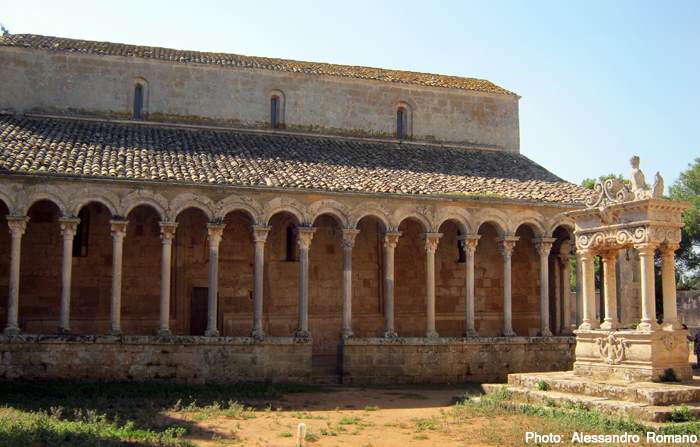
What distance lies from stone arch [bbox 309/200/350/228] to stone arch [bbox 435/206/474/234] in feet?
9.56

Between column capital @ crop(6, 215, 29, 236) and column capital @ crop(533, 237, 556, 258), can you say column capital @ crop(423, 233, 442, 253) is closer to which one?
column capital @ crop(533, 237, 556, 258)

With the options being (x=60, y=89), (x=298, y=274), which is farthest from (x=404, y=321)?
(x=60, y=89)

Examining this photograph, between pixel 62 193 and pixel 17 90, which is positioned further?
pixel 17 90

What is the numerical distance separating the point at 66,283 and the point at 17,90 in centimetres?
852

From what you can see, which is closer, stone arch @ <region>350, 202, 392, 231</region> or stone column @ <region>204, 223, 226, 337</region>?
stone column @ <region>204, 223, 226, 337</region>

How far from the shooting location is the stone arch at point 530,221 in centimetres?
2416

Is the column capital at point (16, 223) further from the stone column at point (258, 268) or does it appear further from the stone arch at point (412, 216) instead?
the stone arch at point (412, 216)

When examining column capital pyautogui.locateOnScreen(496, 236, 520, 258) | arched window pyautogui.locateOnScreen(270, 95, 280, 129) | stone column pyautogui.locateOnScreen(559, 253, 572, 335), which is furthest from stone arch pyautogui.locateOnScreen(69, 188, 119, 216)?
stone column pyautogui.locateOnScreen(559, 253, 572, 335)

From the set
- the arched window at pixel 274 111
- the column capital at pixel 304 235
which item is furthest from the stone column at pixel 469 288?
the arched window at pixel 274 111

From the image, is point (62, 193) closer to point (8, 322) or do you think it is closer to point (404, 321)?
point (8, 322)

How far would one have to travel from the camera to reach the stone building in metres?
20.5

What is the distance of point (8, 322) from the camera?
19.5 m

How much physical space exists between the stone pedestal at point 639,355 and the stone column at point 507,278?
6.86m

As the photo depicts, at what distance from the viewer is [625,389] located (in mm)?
14852
